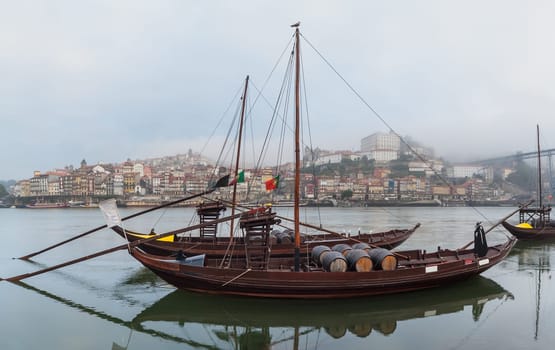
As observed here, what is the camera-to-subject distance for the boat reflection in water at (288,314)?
9289mm

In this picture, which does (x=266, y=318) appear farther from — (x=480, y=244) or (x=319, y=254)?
(x=480, y=244)

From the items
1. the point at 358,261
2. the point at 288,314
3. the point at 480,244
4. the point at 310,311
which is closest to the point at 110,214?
the point at 288,314

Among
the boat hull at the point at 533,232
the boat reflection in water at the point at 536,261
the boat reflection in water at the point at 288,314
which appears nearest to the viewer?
the boat reflection in water at the point at 288,314

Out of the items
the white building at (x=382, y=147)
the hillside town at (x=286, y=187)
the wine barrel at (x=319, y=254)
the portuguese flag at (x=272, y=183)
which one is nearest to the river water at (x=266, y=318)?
the wine barrel at (x=319, y=254)

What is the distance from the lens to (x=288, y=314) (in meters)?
10.2

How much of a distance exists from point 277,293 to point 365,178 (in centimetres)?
13772

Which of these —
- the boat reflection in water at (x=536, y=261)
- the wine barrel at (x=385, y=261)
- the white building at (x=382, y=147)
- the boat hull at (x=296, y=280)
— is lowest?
the boat reflection in water at (x=536, y=261)

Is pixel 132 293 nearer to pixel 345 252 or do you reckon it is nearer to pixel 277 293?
pixel 277 293

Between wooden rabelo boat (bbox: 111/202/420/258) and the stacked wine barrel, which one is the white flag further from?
the stacked wine barrel

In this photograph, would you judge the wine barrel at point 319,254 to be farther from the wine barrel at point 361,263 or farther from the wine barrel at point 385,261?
the wine barrel at point 385,261

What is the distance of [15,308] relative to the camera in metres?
11.3

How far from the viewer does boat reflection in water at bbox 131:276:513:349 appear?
366 inches

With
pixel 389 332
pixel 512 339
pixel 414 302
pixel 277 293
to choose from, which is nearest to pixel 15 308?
pixel 277 293

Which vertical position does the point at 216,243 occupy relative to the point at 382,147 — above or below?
below
